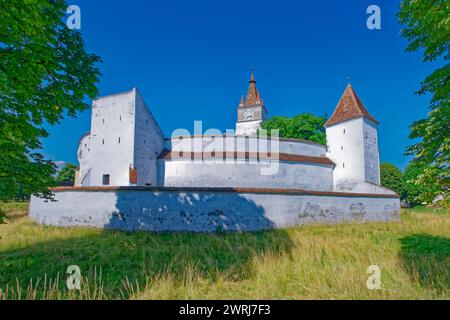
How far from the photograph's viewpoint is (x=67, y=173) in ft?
123

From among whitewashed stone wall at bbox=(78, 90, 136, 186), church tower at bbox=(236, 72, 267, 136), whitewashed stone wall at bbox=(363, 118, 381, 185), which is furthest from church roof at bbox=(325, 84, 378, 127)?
church tower at bbox=(236, 72, 267, 136)

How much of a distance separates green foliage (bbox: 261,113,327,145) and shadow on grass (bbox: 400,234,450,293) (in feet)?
70.0

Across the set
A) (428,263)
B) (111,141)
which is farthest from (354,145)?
(111,141)

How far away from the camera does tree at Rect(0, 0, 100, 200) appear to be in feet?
13.4

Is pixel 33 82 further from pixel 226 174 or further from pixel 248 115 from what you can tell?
pixel 248 115

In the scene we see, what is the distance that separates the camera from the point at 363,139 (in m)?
21.1

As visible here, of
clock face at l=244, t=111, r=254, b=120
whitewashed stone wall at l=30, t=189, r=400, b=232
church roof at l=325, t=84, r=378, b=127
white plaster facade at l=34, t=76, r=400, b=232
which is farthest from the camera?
clock face at l=244, t=111, r=254, b=120

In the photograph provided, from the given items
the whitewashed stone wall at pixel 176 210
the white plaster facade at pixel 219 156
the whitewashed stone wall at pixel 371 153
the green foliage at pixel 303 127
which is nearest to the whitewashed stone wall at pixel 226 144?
the white plaster facade at pixel 219 156

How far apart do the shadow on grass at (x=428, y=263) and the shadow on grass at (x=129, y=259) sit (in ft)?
10.4

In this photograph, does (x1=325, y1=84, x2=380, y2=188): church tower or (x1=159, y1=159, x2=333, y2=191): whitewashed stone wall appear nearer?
(x1=159, y1=159, x2=333, y2=191): whitewashed stone wall

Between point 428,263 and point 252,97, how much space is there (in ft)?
168

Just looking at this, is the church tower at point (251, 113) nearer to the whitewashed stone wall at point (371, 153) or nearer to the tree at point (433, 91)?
the whitewashed stone wall at point (371, 153)

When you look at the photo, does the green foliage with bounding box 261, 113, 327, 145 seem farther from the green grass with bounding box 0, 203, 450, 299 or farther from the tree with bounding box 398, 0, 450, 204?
the tree with bounding box 398, 0, 450, 204

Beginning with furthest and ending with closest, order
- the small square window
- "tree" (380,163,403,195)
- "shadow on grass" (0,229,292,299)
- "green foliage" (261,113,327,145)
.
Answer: "tree" (380,163,403,195) → "green foliage" (261,113,327,145) → the small square window → "shadow on grass" (0,229,292,299)
